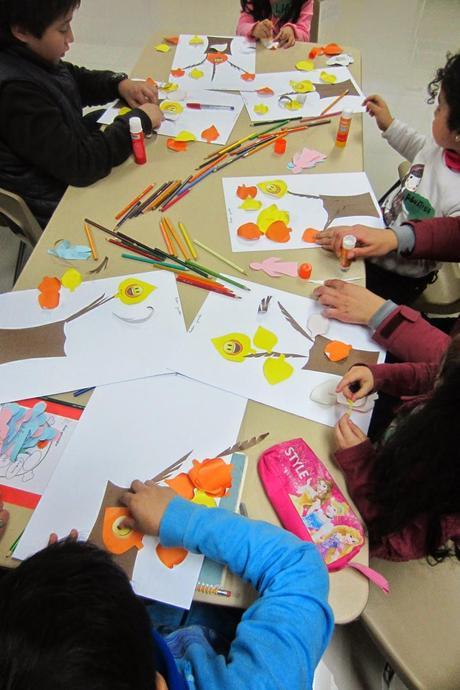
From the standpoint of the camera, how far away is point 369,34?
3.50 metres

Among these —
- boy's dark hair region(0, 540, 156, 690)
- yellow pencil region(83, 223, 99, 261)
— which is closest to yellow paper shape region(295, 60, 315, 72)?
yellow pencil region(83, 223, 99, 261)

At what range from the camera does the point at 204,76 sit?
1606 mm

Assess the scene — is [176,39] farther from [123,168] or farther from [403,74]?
[403,74]

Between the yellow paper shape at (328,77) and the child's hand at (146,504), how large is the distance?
1.49 metres

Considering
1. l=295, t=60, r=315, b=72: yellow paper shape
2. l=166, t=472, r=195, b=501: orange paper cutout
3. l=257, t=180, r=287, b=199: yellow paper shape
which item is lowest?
l=166, t=472, r=195, b=501: orange paper cutout

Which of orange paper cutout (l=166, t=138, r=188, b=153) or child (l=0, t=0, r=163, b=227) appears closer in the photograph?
child (l=0, t=0, r=163, b=227)

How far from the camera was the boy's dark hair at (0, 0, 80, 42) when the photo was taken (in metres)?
1.14

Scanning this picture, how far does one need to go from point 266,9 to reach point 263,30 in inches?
15.5

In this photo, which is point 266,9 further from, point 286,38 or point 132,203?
point 132,203

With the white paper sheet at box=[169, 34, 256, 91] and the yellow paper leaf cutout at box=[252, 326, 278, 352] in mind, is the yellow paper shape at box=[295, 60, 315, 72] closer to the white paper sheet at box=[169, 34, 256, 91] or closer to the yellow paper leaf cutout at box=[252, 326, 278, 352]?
the white paper sheet at box=[169, 34, 256, 91]

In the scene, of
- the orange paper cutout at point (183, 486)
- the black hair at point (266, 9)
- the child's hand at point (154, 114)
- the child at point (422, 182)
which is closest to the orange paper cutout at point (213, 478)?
the orange paper cutout at point (183, 486)

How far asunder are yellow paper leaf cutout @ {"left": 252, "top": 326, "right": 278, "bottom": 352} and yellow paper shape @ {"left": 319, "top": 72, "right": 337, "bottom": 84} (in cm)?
112

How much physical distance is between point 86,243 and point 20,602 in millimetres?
843

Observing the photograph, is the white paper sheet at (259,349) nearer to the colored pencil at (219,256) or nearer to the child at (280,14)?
the colored pencil at (219,256)
